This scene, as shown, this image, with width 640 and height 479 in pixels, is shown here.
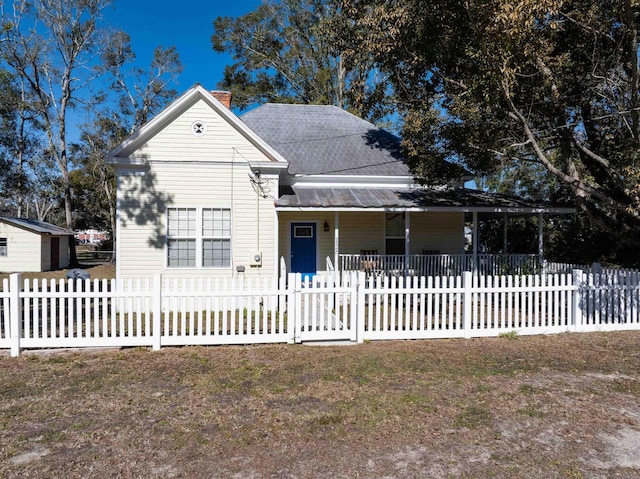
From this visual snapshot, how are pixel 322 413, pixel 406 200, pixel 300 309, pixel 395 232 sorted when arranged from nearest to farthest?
pixel 322 413 < pixel 300 309 < pixel 406 200 < pixel 395 232

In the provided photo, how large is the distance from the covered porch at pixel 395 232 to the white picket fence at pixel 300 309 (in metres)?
3.97

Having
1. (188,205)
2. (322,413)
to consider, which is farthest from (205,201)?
(322,413)

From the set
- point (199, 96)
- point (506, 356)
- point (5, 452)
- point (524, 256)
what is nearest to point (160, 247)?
point (199, 96)

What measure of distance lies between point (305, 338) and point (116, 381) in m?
3.08

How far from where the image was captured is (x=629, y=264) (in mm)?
17234

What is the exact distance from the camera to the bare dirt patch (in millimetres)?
3586

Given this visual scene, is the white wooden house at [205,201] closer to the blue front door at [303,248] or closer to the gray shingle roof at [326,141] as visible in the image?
the blue front door at [303,248]

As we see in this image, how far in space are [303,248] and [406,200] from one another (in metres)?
3.61

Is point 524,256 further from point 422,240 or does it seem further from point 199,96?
point 199,96

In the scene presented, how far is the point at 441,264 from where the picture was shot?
42.5ft

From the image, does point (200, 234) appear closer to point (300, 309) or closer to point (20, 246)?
point (300, 309)

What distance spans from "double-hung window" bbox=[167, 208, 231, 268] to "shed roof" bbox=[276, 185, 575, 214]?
1.59m

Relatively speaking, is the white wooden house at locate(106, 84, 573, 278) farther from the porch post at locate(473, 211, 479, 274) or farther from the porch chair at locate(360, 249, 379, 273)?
the porch chair at locate(360, 249, 379, 273)

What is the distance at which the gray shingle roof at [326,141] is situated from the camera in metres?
14.6
